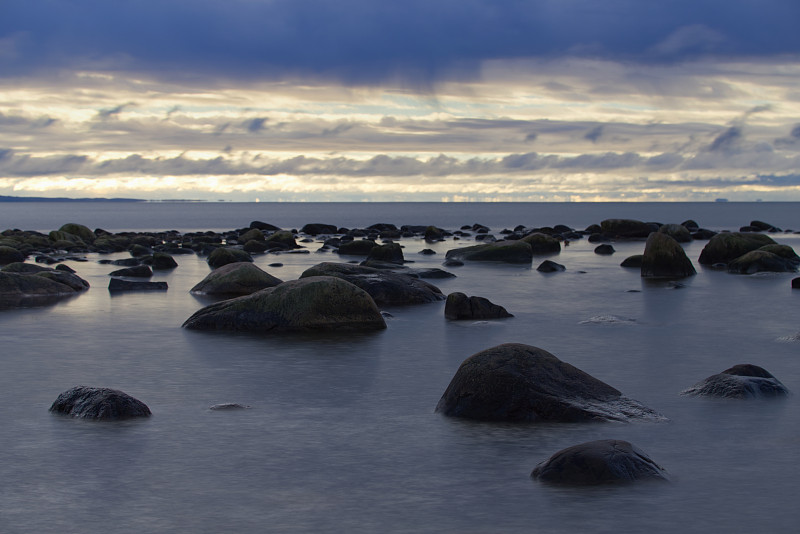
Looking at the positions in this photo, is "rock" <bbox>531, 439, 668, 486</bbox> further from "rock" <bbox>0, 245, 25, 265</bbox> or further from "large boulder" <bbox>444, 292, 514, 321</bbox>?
"rock" <bbox>0, 245, 25, 265</bbox>

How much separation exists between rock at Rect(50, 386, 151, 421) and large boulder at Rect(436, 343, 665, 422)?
3463mm

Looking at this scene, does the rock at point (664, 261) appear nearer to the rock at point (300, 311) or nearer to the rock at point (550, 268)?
the rock at point (550, 268)

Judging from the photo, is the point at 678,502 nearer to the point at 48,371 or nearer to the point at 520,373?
the point at 520,373

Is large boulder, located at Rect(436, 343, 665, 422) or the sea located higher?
large boulder, located at Rect(436, 343, 665, 422)

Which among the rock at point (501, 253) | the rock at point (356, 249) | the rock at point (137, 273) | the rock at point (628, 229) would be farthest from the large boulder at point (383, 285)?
the rock at point (628, 229)

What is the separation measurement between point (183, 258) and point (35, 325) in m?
23.8

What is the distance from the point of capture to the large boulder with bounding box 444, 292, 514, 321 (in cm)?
1922

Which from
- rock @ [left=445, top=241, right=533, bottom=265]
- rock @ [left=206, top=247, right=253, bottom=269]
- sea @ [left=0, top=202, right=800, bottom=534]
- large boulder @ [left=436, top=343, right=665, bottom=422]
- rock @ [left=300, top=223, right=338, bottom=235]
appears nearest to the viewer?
sea @ [left=0, top=202, right=800, bottom=534]

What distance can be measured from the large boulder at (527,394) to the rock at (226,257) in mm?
25232

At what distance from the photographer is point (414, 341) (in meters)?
16.0

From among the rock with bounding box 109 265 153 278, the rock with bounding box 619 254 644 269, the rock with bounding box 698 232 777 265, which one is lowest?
the rock with bounding box 109 265 153 278

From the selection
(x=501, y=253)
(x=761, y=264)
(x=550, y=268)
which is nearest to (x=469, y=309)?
(x=550, y=268)

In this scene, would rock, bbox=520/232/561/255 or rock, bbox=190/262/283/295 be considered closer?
rock, bbox=190/262/283/295

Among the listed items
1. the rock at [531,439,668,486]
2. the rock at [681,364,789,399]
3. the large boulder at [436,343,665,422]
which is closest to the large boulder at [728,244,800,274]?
the rock at [681,364,789,399]
